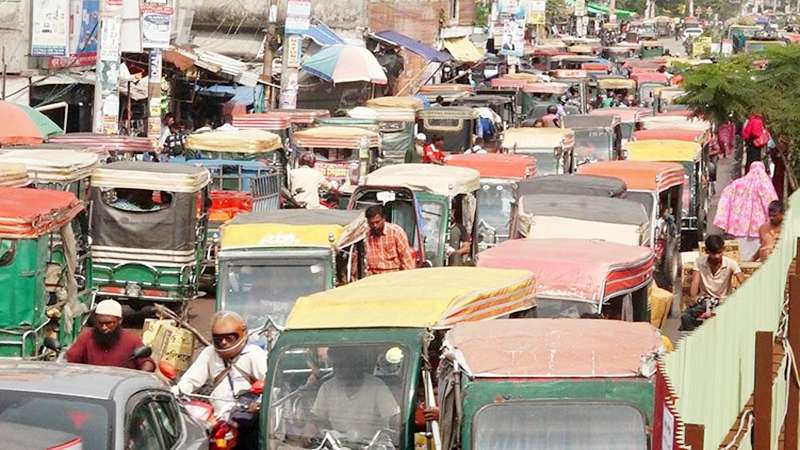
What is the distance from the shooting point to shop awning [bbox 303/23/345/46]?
4500 cm

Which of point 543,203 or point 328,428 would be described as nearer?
point 328,428

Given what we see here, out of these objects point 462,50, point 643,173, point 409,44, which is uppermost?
point 409,44

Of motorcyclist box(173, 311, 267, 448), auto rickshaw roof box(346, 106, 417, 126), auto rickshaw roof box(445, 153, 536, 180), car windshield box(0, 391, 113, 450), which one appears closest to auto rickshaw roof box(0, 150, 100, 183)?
auto rickshaw roof box(445, 153, 536, 180)

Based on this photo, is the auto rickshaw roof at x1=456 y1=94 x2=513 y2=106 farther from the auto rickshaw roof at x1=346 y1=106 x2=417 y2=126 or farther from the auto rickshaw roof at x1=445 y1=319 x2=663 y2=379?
the auto rickshaw roof at x1=445 y1=319 x2=663 y2=379

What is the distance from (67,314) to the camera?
15406 millimetres

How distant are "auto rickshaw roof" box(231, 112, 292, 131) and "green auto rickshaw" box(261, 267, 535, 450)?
20778 millimetres

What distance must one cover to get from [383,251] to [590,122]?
17.9 metres

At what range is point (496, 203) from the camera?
2186 centimetres

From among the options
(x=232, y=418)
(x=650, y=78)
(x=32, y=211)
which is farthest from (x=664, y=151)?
(x=650, y=78)

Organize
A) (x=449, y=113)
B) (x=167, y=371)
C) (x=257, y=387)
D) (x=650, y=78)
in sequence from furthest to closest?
(x=650, y=78), (x=449, y=113), (x=167, y=371), (x=257, y=387)

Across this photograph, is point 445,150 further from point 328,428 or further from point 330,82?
point 328,428

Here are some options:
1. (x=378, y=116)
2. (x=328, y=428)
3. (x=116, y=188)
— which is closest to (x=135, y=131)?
(x=378, y=116)

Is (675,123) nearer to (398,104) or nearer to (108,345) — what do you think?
(398,104)

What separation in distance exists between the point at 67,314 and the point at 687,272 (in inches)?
236
